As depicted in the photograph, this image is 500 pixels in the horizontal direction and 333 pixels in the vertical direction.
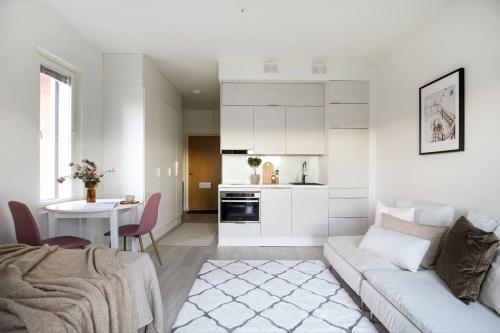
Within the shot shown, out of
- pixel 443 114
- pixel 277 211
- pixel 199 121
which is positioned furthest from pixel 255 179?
pixel 199 121

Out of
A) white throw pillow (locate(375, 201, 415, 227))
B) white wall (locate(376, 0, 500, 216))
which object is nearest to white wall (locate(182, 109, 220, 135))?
white wall (locate(376, 0, 500, 216))

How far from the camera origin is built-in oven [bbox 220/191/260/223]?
12.9 ft

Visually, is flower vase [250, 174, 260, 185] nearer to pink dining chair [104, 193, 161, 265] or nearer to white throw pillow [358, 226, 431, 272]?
pink dining chair [104, 193, 161, 265]

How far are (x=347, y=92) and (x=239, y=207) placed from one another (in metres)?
2.43

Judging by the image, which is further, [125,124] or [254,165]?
[254,165]

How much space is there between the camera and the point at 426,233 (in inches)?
83.8

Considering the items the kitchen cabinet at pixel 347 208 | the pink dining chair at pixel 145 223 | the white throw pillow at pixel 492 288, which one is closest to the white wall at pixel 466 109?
the kitchen cabinet at pixel 347 208

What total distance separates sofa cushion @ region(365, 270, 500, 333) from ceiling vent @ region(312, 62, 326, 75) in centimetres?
306

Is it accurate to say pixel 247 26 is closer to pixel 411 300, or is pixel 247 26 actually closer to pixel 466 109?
pixel 466 109

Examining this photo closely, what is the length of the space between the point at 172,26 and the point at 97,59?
137 cm

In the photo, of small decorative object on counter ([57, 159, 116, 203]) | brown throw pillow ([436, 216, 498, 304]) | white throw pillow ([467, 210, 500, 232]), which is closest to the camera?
brown throw pillow ([436, 216, 498, 304])

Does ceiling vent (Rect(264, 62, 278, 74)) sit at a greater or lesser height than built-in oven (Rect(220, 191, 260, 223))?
greater

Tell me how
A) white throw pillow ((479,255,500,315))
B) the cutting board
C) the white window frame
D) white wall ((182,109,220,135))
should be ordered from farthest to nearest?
white wall ((182,109,220,135)) → the cutting board → the white window frame → white throw pillow ((479,255,500,315))

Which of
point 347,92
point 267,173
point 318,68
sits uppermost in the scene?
point 318,68
